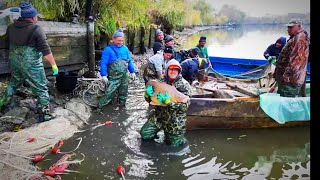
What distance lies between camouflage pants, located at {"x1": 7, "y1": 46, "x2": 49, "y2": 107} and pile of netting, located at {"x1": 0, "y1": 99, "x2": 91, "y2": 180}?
0.60 meters

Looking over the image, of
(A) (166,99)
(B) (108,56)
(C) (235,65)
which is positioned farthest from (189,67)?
(C) (235,65)

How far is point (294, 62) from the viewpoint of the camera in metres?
5.96

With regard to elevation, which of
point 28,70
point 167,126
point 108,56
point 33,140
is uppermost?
point 108,56

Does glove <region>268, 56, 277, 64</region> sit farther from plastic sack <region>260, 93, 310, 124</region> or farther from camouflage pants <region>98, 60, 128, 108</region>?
camouflage pants <region>98, 60, 128, 108</region>

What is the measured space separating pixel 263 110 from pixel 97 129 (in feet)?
11.8

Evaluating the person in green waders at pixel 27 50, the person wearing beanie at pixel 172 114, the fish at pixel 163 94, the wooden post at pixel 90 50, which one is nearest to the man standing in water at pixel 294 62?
the person wearing beanie at pixel 172 114

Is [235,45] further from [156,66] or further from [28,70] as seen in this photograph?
[28,70]

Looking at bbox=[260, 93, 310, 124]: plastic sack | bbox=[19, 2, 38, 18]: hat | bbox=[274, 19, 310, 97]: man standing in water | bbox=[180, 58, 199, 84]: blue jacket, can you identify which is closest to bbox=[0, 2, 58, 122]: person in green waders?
bbox=[19, 2, 38, 18]: hat

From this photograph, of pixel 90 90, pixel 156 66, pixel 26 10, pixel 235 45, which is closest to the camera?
pixel 26 10

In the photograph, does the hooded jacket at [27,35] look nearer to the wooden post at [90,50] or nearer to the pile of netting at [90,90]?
the pile of netting at [90,90]

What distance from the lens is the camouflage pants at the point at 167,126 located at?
17.0 ft

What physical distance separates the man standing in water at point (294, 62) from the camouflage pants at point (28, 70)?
202 inches

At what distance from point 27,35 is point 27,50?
0.30 metres

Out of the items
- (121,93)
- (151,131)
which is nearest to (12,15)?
(121,93)
